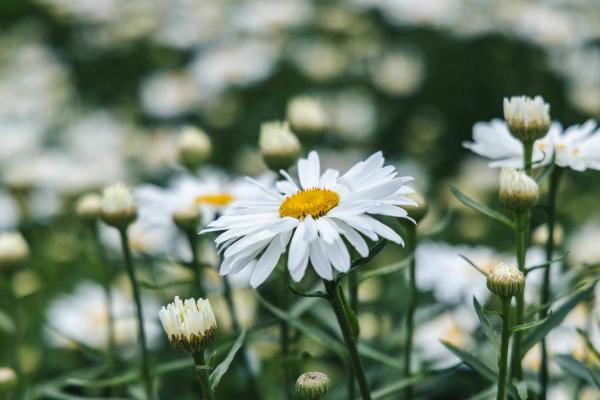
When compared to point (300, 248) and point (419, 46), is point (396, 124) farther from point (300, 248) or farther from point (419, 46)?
point (300, 248)

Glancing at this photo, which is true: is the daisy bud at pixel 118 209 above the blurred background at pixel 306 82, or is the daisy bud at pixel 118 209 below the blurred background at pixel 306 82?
below

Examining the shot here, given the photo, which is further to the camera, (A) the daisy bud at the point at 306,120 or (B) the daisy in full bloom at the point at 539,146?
(A) the daisy bud at the point at 306,120

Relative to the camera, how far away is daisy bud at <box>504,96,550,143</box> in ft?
3.84

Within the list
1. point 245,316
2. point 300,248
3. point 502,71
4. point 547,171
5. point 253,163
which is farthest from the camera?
point 502,71

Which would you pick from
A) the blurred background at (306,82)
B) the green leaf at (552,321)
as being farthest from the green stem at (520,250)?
the blurred background at (306,82)

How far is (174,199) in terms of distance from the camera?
1.64 m

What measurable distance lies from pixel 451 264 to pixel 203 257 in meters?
0.81

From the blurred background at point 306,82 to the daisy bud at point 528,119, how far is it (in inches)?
70.7

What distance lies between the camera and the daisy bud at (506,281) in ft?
3.37

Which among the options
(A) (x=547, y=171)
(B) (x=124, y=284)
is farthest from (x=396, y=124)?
(A) (x=547, y=171)

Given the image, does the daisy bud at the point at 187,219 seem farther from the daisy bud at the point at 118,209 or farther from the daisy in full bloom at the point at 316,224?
the daisy in full bloom at the point at 316,224

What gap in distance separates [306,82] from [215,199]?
2.43 meters

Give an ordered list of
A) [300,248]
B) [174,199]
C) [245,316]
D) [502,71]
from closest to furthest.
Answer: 1. [300,248]
2. [174,199]
3. [245,316]
4. [502,71]

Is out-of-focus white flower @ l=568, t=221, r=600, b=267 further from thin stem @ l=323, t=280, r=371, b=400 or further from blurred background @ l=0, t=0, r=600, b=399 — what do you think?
thin stem @ l=323, t=280, r=371, b=400
